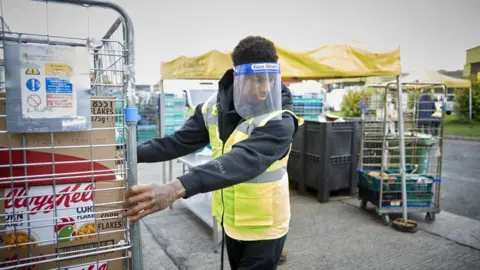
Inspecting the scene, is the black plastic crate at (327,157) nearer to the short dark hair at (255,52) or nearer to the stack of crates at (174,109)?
the short dark hair at (255,52)

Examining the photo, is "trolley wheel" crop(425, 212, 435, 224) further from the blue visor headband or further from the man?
the blue visor headband

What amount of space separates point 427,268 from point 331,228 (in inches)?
53.1

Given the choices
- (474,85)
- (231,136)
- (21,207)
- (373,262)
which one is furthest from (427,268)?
(474,85)

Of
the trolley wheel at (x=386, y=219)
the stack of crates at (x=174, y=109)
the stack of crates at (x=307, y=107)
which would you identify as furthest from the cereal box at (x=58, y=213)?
the stack of crates at (x=174, y=109)

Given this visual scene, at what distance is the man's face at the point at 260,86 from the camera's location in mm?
1923

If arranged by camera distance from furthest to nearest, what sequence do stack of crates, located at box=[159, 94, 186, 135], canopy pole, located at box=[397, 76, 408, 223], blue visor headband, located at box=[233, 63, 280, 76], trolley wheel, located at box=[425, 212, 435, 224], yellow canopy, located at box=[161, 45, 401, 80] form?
stack of crates, located at box=[159, 94, 186, 135] → trolley wheel, located at box=[425, 212, 435, 224] → canopy pole, located at box=[397, 76, 408, 223] → yellow canopy, located at box=[161, 45, 401, 80] → blue visor headband, located at box=[233, 63, 280, 76]

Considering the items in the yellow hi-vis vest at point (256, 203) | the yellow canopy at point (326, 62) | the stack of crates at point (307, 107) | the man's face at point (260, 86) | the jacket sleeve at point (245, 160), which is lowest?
the yellow hi-vis vest at point (256, 203)

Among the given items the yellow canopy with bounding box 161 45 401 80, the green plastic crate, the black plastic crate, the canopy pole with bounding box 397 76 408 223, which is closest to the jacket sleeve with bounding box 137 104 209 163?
the yellow canopy with bounding box 161 45 401 80

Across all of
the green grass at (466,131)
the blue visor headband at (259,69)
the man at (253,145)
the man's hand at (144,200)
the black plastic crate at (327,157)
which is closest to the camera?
the man's hand at (144,200)

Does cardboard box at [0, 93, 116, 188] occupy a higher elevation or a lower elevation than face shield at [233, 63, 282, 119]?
lower

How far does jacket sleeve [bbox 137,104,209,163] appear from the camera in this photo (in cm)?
206

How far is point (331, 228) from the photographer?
15.7 ft

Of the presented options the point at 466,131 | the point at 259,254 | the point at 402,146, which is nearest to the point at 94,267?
the point at 259,254

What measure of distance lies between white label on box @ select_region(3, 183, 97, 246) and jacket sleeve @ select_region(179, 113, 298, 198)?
0.47 meters
